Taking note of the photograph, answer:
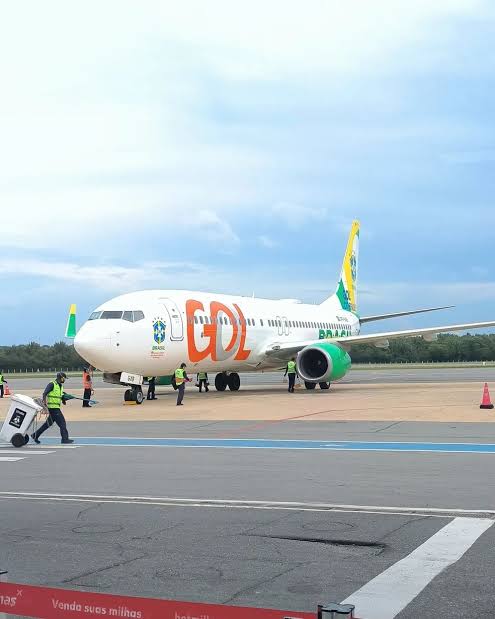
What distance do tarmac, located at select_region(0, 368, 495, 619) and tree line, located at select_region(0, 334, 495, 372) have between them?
3323 inches

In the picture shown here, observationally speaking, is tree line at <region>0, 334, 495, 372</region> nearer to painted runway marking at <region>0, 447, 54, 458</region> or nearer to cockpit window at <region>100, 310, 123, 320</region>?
cockpit window at <region>100, 310, 123, 320</region>

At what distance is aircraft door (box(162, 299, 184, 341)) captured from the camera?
3125 cm

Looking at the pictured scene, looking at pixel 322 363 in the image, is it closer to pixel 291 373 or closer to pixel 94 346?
pixel 291 373

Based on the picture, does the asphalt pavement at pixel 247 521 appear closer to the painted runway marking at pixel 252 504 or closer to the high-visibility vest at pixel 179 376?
the painted runway marking at pixel 252 504

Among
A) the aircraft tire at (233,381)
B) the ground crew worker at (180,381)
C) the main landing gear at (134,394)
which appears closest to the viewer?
the ground crew worker at (180,381)

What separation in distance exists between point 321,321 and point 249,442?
26440mm

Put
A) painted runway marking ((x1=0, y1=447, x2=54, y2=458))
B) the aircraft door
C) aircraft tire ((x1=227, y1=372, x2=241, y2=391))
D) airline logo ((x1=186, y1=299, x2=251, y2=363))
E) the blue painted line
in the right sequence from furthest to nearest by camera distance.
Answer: aircraft tire ((x1=227, y1=372, x2=241, y2=391)), airline logo ((x1=186, y1=299, x2=251, y2=363)), the aircraft door, painted runway marking ((x1=0, y1=447, x2=54, y2=458)), the blue painted line

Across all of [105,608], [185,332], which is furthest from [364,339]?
[105,608]

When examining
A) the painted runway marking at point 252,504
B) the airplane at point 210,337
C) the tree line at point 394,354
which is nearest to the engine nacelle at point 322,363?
the airplane at point 210,337

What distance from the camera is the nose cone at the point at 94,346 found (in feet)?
93.3

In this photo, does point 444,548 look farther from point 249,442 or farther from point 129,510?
point 249,442

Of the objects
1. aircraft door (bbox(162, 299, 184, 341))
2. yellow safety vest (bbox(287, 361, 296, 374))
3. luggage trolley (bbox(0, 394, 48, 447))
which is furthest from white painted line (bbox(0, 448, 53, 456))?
yellow safety vest (bbox(287, 361, 296, 374))

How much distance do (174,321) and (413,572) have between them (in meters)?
24.6

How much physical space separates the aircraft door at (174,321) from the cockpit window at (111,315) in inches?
82.9
